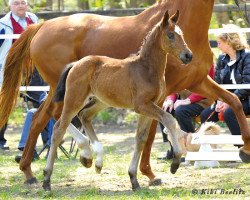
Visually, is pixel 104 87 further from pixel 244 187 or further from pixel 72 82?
pixel 244 187

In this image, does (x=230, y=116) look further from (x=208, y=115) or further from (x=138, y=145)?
(x=138, y=145)

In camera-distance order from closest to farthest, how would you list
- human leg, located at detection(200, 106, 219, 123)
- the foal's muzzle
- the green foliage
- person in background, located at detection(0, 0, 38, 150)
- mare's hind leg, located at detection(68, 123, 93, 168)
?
the foal's muzzle < mare's hind leg, located at detection(68, 123, 93, 168) < human leg, located at detection(200, 106, 219, 123) < person in background, located at detection(0, 0, 38, 150) < the green foliage

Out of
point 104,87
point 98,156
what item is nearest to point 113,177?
point 98,156

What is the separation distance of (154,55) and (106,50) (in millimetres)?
1158

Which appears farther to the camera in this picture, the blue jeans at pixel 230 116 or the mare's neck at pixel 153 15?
the blue jeans at pixel 230 116

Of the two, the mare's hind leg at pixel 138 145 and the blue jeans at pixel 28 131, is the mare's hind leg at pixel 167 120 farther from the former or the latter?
the blue jeans at pixel 28 131

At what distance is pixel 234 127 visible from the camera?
9.08 m

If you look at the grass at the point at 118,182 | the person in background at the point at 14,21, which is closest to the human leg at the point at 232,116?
the grass at the point at 118,182

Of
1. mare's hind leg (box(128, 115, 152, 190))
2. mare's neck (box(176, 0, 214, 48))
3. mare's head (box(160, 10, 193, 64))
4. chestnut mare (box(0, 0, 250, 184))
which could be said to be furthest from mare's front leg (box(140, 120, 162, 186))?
mare's head (box(160, 10, 193, 64))

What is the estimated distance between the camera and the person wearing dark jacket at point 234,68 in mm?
9008

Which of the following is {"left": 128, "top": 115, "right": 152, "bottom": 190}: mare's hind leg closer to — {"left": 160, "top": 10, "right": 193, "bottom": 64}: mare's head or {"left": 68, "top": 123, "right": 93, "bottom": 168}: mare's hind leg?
{"left": 68, "top": 123, "right": 93, "bottom": 168}: mare's hind leg

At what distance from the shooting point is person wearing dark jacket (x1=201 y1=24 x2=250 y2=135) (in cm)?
901

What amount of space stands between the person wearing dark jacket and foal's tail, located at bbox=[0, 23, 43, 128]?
221 centimetres

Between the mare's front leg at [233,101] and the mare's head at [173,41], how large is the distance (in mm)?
1228
